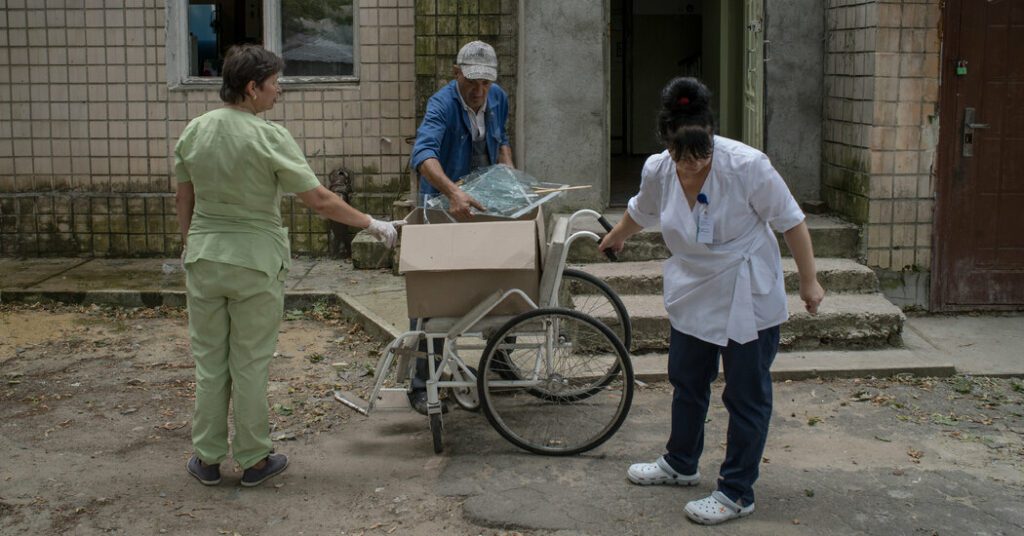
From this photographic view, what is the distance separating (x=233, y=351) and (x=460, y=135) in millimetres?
1924

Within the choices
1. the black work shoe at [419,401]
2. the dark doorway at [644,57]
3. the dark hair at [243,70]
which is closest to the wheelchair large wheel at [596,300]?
the black work shoe at [419,401]

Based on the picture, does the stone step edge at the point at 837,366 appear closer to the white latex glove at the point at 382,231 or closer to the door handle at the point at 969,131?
the door handle at the point at 969,131

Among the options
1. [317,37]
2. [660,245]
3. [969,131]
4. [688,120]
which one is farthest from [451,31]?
[688,120]

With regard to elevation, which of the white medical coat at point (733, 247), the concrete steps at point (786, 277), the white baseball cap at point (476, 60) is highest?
the white baseball cap at point (476, 60)

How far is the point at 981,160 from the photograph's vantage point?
8.20 metres

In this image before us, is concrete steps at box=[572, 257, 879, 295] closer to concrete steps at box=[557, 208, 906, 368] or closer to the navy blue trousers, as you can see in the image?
concrete steps at box=[557, 208, 906, 368]

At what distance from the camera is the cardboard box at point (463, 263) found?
5508mm

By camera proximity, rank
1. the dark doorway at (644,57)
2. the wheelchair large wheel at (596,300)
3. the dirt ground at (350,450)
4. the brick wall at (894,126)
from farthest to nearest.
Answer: the dark doorway at (644,57), the brick wall at (894,126), the wheelchair large wheel at (596,300), the dirt ground at (350,450)

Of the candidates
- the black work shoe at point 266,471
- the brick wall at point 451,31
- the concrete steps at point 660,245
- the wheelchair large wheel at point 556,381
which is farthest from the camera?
the brick wall at point 451,31

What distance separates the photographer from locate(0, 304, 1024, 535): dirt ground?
5.00 meters

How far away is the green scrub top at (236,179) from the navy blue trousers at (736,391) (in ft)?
6.09

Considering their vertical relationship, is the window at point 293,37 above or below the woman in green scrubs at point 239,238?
above

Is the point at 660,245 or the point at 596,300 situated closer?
the point at 596,300

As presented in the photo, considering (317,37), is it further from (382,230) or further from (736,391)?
(736,391)
